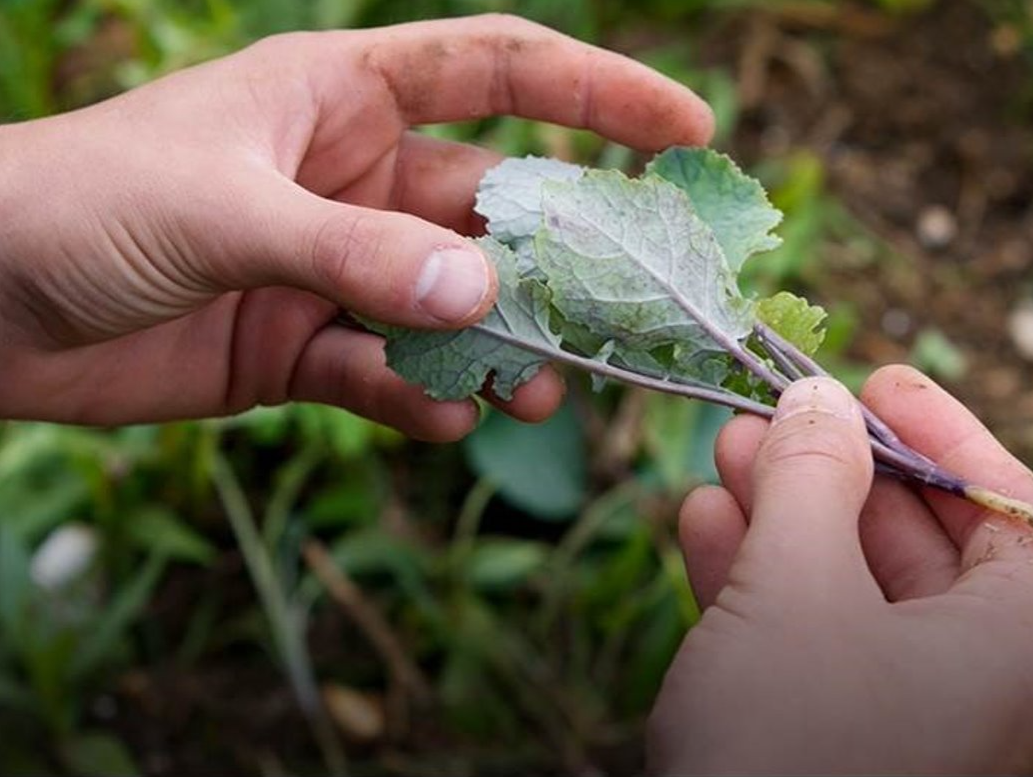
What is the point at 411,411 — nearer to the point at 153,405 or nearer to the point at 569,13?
the point at 153,405

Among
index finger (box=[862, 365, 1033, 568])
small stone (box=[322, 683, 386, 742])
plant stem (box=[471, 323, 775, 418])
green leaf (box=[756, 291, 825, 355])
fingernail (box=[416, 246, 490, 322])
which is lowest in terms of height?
small stone (box=[322, 683, 386, 742])

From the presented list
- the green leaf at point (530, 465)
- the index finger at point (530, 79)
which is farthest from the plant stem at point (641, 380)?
the green leaf at point (530, 465)

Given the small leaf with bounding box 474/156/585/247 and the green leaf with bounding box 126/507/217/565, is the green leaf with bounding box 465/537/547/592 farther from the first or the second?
the small leaf with bounding box 474/156/585/247

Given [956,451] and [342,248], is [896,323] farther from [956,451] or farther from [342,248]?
[342,248]

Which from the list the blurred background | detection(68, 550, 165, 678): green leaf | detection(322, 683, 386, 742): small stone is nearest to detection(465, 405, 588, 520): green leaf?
the blurred background

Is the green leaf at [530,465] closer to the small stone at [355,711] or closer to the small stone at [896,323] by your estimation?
the small stone at [355,711]

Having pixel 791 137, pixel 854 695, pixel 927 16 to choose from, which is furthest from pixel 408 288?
pixel 927 16
